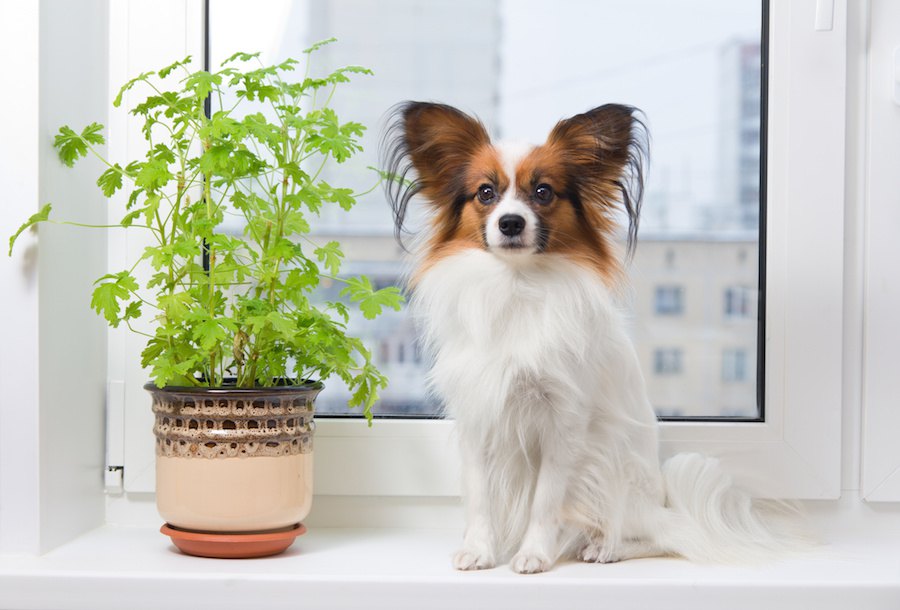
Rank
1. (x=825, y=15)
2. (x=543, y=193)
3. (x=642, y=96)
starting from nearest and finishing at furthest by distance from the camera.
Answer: (x=543, y=193) < (x=825, y=15) < (x=642, y=96)

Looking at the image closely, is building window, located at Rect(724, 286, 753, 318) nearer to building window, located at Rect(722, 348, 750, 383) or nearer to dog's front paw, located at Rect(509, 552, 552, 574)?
building window, located at Rect(722, 348, 750, 383)

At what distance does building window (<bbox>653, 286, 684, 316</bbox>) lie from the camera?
179 cm

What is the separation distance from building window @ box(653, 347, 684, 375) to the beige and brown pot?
2.15 feet

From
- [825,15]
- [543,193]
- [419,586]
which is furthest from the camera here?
[825,15]

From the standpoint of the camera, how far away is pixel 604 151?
1.50 m

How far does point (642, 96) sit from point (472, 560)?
0.87 meters

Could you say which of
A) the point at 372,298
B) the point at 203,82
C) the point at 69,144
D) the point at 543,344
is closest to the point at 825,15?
the point at 543,344

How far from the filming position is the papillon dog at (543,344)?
145 cm

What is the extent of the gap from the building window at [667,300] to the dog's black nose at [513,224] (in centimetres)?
47

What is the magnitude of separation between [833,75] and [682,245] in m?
0.37

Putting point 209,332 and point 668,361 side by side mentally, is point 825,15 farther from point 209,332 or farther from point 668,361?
point 209,332

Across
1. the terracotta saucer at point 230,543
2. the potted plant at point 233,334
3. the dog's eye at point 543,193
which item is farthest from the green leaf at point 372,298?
the terracotta saucer at point 230,543

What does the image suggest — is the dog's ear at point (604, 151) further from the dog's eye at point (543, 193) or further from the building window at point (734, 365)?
the building window at point (734, 365)

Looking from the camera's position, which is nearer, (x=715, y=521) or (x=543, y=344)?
(x=543, y=344)
